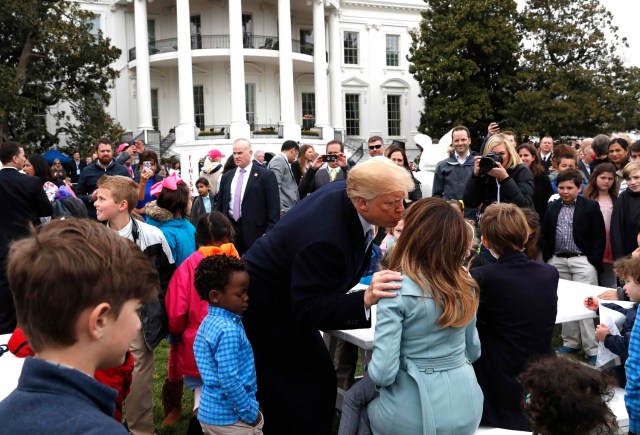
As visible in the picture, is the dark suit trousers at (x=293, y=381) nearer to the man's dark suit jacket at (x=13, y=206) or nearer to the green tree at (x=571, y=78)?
the man's dark suit jacket at (x=13, y=206)

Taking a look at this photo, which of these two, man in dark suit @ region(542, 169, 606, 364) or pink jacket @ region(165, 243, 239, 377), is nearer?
pink jacket @ region(165, 243, 239, 377)

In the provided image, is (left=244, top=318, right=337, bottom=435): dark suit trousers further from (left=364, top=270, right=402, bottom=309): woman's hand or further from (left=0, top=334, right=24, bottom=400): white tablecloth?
(left=0, top=334, right=24, bottom=400): white tablecloth

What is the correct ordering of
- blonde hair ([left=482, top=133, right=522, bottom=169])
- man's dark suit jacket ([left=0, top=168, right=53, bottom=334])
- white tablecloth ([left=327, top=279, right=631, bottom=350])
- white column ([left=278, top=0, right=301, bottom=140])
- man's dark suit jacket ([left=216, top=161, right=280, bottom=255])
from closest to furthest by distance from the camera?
white tablecloth ([left=327, top=279, right=631, bottom=350]) < man's dark suit jacket ([left=0, top=168, right=53, bottom=334]) < blonde hair ([left=482, top=133, right=522, bottom=169]) < man's dark suit jacket ([left=216, top=161, right=280, bottom=255]) < white column ([left=278, top=0, right=301, bottom=140])

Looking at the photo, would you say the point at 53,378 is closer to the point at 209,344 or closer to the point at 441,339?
the point at 441,339

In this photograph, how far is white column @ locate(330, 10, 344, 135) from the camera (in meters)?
37.8

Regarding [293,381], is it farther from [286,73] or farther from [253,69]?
[253,69]

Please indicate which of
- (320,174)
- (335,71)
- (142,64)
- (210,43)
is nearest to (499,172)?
(320,174)

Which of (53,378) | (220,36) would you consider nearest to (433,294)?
(53,378)

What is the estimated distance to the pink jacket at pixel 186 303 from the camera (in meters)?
4.19

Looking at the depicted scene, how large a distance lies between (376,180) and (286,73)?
104 ft

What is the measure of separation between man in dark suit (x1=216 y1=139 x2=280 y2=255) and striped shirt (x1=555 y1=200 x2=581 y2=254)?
10.6 feet

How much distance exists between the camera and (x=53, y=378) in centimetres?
131

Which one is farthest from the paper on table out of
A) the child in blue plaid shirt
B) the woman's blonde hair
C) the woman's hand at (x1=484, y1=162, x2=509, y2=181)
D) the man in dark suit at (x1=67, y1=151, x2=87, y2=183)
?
the man in dark suit at (x1=67, y1=151, x2=87, y2=183)

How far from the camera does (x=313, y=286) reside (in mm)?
2916
